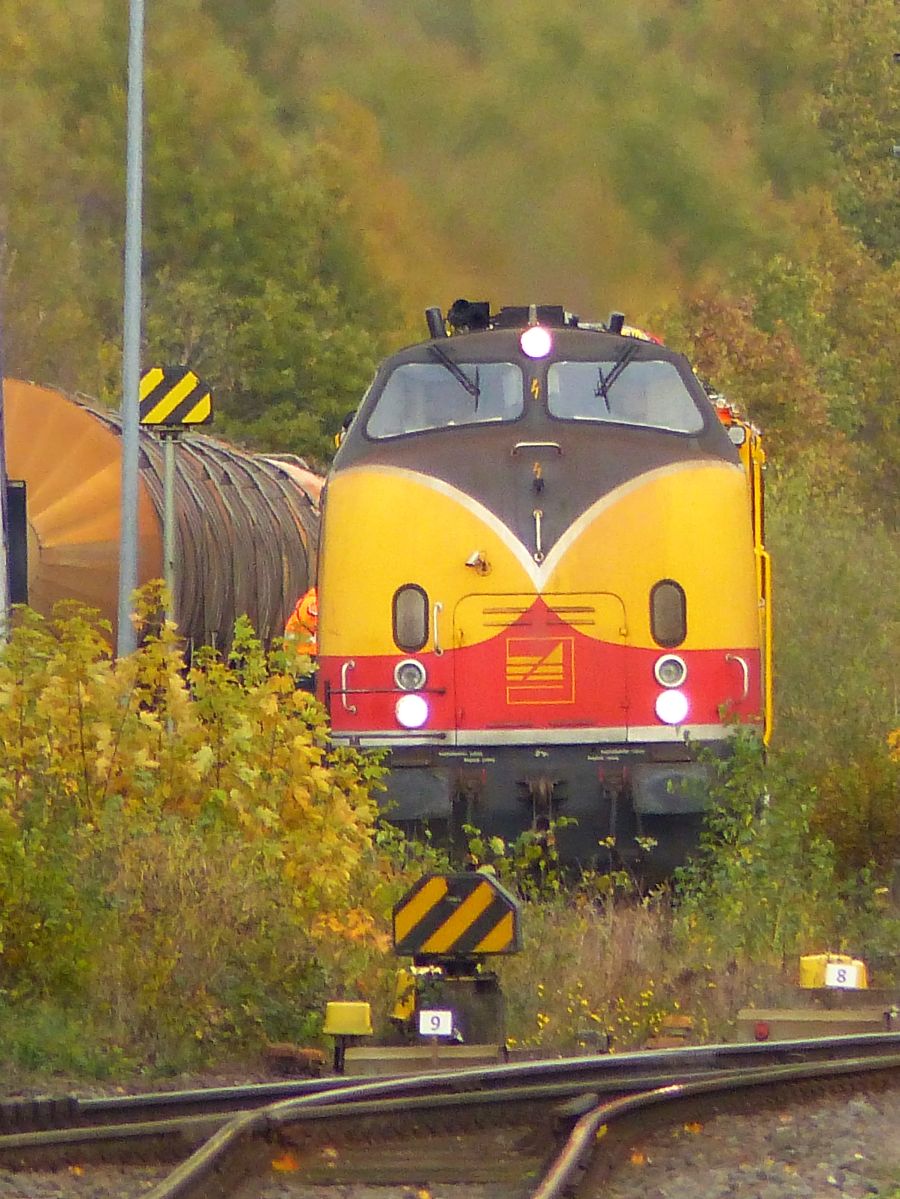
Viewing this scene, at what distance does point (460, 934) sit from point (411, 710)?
264 centimetres

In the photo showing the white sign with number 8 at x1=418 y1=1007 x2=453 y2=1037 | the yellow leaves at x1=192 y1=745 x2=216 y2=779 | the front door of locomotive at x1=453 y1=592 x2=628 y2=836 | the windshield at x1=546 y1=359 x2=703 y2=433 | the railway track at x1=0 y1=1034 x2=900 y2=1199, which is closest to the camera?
the railway track at x1=0 y1=1034 x2=900 y2=1199

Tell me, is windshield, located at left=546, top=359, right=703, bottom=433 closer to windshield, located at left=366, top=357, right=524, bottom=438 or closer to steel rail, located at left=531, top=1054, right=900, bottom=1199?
windshield, located at left=366, top=357, right=524, bottom=438

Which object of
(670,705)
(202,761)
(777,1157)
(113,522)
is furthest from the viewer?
(113,522)

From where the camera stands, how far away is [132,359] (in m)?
15.6

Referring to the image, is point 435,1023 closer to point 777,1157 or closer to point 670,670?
point 777,1157

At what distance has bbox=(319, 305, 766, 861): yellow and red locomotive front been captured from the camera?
1112 centimetres

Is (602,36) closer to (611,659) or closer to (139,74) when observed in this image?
(139,74)

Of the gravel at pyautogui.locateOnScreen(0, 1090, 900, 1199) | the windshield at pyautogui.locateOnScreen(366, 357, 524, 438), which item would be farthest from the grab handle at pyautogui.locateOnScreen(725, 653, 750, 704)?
the gravel at pyautogui.locateOnScreen(0, 1090, 900, 1199)

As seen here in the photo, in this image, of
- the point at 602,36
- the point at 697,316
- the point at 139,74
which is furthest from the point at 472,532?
the point at 697,316

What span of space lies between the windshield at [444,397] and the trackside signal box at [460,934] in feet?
11.6

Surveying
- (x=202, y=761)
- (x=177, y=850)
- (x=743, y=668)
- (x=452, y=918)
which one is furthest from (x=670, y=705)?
(x=177, y=850)

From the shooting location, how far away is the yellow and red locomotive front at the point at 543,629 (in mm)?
11125

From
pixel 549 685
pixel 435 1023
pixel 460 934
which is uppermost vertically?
pixel 549 685

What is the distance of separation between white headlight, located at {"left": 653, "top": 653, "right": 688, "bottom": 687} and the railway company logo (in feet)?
1.38
